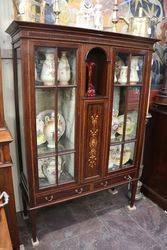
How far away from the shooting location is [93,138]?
1706 millimetres

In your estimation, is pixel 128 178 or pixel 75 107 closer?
pixel 75 107

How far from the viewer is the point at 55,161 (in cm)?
164

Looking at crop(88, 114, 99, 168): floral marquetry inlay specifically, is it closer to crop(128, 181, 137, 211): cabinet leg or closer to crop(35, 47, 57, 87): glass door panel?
crop(35, 47, 57, 87): glass door panel

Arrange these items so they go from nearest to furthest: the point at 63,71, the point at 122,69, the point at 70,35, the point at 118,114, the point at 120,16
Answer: the point at 70,35 < the point at 63,71 < the point at 122,69 < the point at 118,114 < the point at 120,16

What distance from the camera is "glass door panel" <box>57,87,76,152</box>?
1.55 metres

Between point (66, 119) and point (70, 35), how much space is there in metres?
0.60

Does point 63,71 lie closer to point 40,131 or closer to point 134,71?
point 40,131

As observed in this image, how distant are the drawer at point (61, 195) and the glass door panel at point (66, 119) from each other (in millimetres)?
345

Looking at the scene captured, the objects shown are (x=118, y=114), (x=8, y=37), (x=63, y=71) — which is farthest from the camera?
(x=118, y=114)

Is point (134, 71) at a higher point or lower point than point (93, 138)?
higher

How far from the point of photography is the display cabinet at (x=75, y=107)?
1388 mm

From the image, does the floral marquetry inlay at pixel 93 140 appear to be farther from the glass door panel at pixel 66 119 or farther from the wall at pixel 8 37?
the wall at pixel 8 37

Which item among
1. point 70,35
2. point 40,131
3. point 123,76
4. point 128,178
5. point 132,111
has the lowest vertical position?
point 128,178

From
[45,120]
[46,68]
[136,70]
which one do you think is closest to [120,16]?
[136,70]
